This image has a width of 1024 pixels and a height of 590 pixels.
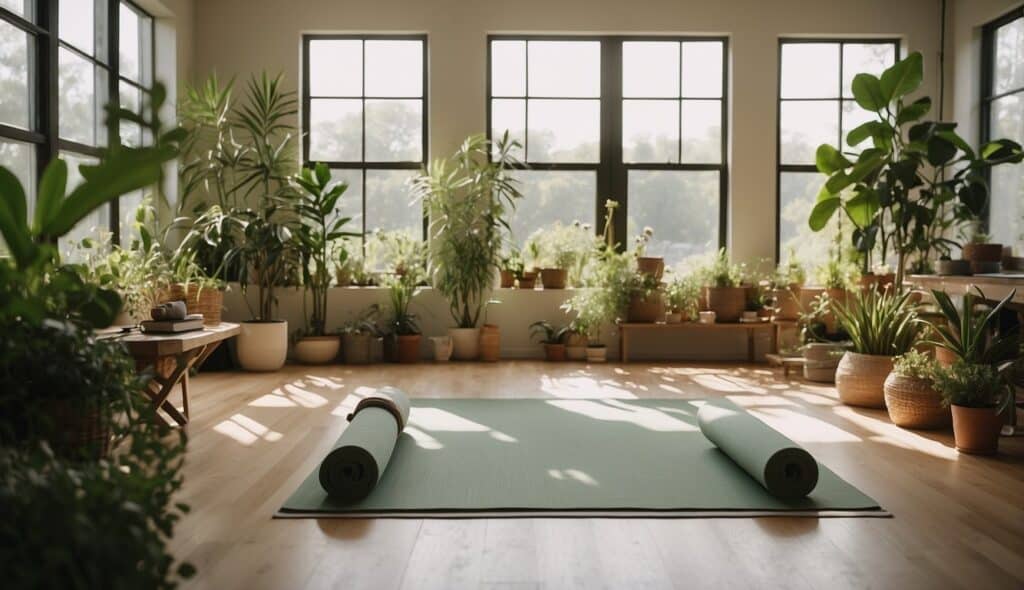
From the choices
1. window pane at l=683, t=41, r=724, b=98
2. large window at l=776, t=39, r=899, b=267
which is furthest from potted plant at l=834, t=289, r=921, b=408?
window pane at l=683, t=41, r=724, b=98

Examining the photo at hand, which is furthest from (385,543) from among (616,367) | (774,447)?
(616,367)

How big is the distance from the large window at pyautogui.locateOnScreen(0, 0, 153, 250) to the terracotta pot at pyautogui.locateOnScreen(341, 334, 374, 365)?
6.63ft

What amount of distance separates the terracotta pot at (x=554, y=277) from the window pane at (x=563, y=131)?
3.58 ft

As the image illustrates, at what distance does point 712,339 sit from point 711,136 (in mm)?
1942

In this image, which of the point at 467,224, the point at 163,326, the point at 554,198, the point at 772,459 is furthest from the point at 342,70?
the point at 772,459

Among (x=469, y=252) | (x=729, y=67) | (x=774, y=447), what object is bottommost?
(x=774, y=447)

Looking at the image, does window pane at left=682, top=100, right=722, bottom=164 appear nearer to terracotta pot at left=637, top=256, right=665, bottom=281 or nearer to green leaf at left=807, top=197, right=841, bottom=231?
terracotta pot at left=637, top=256, right=665, bottom=281

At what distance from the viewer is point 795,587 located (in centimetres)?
235

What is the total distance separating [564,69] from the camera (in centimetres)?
809

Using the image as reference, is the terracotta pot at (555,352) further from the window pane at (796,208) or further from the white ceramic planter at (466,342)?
the window pane at (796,208)

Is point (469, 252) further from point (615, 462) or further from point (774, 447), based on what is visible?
point (774, 447)

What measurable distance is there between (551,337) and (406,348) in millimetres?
1317

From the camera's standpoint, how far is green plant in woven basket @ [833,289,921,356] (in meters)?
5.16

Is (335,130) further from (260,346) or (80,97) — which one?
(80,97)
